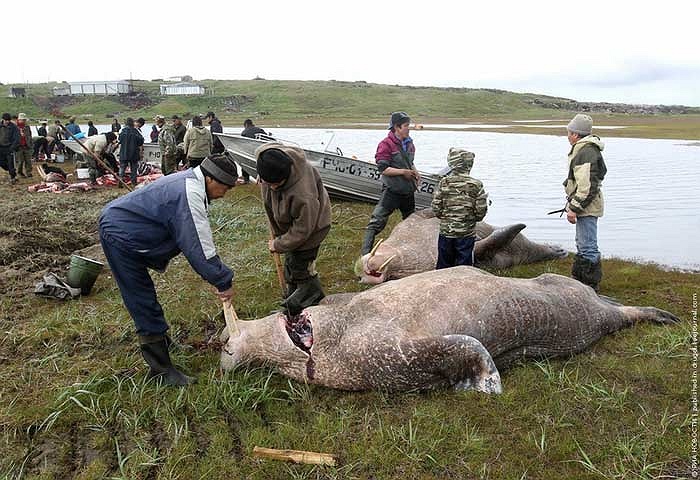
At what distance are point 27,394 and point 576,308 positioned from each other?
16.8 ft

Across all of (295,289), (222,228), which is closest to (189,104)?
(222,228)

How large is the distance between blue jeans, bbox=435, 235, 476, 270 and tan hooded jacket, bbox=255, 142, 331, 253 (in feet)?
5.58

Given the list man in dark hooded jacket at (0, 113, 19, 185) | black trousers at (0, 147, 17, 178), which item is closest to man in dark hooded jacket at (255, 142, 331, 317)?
man in dark hooded jacket at (0, 113, 19, 185)

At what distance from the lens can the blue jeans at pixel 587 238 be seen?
255 inches

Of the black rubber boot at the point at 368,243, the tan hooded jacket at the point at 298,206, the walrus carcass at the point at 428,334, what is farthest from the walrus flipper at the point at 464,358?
the black rubber boot at the point at 368,243

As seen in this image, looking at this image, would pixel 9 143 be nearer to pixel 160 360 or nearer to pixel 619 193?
pixel 160 360

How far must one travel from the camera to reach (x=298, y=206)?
16.7 feet

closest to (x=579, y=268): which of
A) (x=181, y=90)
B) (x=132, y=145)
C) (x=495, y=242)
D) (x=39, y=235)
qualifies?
(x=495, y=242)

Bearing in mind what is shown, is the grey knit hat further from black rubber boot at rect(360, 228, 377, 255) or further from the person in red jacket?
black rubber boot at rect(360, 228, 377, 255)

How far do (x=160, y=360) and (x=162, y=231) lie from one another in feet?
3.74

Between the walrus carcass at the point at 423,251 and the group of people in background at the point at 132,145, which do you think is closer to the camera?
the walrus carcass at the point at 423,251

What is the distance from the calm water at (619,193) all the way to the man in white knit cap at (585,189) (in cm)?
276

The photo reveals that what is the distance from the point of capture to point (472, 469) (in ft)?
11.9

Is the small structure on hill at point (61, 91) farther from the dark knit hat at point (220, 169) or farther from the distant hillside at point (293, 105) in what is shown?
the dark knit hat at point (220, 169)
